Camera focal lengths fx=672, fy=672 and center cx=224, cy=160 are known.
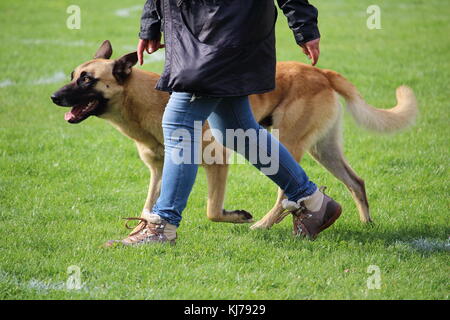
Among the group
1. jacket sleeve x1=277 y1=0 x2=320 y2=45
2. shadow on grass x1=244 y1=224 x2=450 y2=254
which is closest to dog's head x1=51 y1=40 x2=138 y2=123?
jacket sleeve x1=277 y1=0 x2=320 y2=45

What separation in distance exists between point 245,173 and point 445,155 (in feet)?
6.28

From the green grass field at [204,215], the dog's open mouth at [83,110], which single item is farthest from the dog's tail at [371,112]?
the dog's open mouth at [83,110]

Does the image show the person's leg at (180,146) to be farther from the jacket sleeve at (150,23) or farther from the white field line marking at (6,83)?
the white field line marking at (6,83)

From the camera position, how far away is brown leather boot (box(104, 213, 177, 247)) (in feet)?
13.1

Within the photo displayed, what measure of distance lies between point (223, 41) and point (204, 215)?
1774 millimetres

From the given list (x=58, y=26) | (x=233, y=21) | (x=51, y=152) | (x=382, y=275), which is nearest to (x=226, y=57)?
(x=233, y=21)

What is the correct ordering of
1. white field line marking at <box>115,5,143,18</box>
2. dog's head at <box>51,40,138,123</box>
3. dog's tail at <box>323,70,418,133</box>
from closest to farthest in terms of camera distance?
1. dog's head at <box>51,40,138,123</box>
2. dog's tail at <box>323,70,418,133</box>
3. white field line marking at <box>115,5,143,18</box>

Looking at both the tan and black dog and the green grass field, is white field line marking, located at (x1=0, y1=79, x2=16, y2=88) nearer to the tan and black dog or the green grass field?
the green grass field

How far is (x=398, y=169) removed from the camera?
6.10 meters

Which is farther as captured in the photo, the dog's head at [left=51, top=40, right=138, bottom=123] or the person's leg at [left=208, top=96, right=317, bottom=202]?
the dog's head at [left=51, top=40, right=138, bottom=123]

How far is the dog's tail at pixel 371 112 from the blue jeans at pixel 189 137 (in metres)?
1.18

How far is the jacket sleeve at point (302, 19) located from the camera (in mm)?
3738

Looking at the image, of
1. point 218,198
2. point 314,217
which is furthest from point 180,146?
point 314,217

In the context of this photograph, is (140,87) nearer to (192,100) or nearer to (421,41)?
(192,100)
